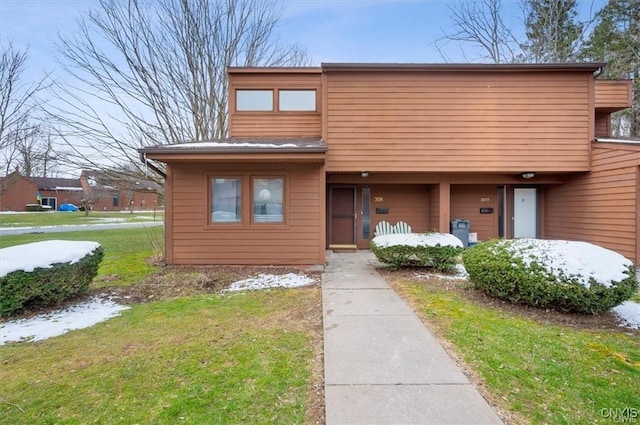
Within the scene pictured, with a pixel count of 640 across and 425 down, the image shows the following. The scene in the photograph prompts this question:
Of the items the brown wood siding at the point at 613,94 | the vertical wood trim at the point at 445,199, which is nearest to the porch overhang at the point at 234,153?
the vertical wood trim at the point at 445,199

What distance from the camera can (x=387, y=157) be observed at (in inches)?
324

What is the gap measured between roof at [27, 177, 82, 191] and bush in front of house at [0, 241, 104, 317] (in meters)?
46.8

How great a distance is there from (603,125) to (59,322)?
Result: 1536cm

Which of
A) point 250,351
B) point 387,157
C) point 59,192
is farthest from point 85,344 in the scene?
point 59,192

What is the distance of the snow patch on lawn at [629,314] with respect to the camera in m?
4.02

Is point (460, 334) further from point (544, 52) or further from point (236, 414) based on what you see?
point (544, 52)

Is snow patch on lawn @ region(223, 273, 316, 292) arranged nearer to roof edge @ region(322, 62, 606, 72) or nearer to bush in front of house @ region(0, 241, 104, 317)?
bush in front of house @ region(0, 241, 104, 317)

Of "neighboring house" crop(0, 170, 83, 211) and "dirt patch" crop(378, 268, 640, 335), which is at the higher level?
"neighboring house" crop(0, 170, 83, 211)

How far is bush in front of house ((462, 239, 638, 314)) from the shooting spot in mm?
4012

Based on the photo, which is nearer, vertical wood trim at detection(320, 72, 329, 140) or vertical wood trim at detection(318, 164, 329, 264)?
vertical wood trim at detection(318, 164, 329, 264)

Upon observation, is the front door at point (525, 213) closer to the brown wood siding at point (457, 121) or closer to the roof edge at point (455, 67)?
the brown wood siding at point (457, 121)

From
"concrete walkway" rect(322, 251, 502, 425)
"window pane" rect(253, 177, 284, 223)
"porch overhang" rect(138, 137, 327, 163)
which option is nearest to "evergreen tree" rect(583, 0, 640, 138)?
"porch overhang" rect(138, 137, 327, 163)

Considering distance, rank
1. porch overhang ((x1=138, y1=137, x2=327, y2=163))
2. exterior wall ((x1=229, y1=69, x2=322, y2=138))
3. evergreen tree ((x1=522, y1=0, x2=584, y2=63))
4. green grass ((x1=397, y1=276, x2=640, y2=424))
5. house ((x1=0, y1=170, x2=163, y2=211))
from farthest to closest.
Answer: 1. house ((x1=0, y1=170, x2=163, y2=211))
2. evergreen tree ((x1=522, y1=0, x2=584, y2=63))
3. exterior wall ((x1=229, y1=69, x2=322, y2=138))
4. porch overhang ((x1=138, y1=137, x2=327, y2=163))
5. green grass ((x1=397, y1=276, x2=640, y2=424))

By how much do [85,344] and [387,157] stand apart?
23.4ft
